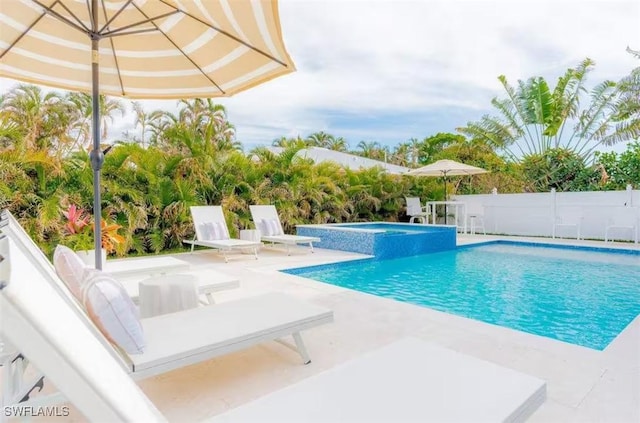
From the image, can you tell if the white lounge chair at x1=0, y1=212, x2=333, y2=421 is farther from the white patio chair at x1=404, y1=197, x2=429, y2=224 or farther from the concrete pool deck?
the white patio chair at x1=404, y1=197, x2=429, y2=224

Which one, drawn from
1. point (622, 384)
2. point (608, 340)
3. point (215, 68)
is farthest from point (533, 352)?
point (215, 68)

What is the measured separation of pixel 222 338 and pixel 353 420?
1.25 meters

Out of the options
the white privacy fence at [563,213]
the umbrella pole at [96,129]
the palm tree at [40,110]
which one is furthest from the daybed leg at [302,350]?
the palm tree at [40,110]

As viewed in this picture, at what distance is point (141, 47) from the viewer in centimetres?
441

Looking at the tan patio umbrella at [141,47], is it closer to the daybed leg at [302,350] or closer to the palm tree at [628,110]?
the daybed leg at [302,350]

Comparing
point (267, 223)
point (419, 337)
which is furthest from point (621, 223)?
point (419, 337)

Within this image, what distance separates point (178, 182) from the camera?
10023 millimetres

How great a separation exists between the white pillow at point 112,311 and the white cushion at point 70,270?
0.57 ft

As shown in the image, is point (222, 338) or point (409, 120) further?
point (409, 120)

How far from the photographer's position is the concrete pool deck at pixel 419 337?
2.64m

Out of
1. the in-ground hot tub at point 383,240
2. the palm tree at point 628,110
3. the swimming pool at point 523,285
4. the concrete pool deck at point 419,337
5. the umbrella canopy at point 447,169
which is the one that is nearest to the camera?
the concrete pool deck at point 419,337

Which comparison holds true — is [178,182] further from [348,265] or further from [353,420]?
[353,420]

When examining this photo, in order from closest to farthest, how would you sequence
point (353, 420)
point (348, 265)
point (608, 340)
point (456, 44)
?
point (353, 420) < point (608, 340) < point (348, 265) < point (456, 44)

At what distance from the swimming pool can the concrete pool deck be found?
752 mm
